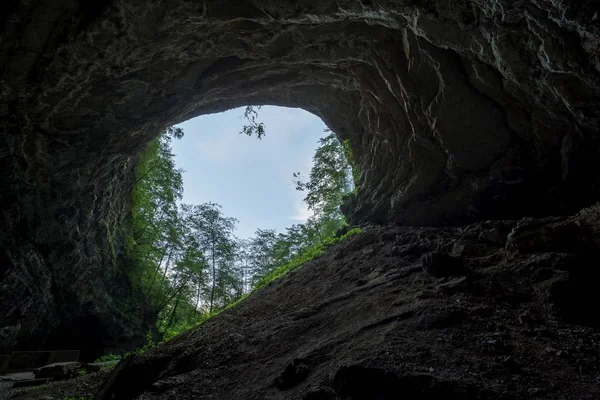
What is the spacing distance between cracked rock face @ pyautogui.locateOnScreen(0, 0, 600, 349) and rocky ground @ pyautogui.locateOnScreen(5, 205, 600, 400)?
78.3 inches

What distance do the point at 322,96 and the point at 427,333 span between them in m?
12.5

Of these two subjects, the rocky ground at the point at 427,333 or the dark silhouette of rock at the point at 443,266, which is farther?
the dark silhouette of rock at the point at 443,266

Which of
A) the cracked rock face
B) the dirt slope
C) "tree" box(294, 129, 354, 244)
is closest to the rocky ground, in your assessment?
the dirt slope

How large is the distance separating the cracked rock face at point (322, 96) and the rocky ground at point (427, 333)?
1990 mm

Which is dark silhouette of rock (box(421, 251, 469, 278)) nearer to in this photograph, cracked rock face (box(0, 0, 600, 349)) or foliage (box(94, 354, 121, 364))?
cracked rock face (box(0, 0, 600, 349))

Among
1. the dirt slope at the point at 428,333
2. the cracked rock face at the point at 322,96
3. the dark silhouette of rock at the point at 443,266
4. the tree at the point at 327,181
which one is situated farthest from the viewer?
the tree at the point at 327,181

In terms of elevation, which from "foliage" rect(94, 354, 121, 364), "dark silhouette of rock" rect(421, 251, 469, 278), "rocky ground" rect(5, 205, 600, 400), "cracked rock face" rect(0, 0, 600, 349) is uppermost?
"cracked rock face" rect(0, 0, 600, 349)

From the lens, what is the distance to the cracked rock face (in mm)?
6137

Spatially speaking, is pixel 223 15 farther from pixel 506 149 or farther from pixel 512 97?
pixel 506 149

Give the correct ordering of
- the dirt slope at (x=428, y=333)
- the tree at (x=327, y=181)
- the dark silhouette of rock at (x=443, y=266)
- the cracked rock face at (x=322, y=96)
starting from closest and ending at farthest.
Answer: the dirt slope at (x=428, y=333), the dark silhouette of rock at (x=443, y=266), the cracked rock face at (x=322, y=96), the tree at (x=327, y=181)

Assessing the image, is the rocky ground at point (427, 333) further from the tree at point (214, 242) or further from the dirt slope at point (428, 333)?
the tree at point (214, 242)

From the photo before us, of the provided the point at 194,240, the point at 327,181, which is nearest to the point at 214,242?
the point at 194,240

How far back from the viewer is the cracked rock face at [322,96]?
6.14 m

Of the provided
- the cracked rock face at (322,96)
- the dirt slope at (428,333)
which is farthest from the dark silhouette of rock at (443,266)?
the cracked rock face at (322,96)
